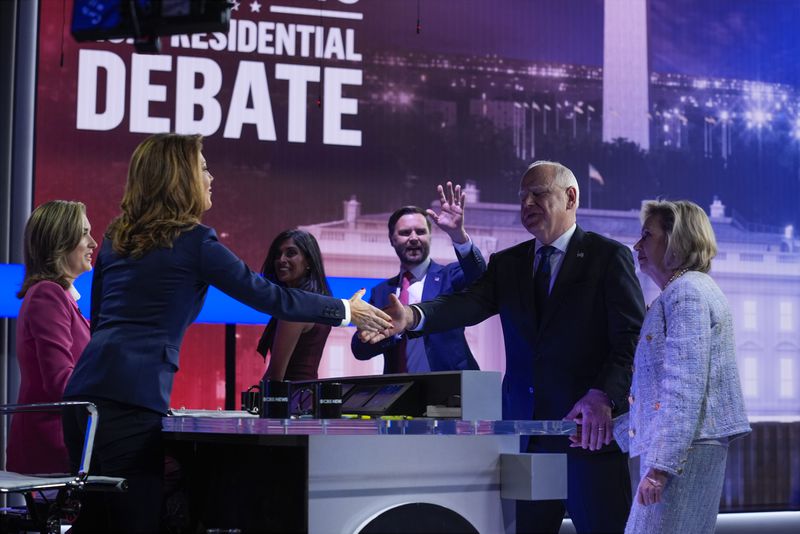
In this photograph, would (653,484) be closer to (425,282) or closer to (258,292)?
(258,292)

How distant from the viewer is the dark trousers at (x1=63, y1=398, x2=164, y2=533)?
2441mm

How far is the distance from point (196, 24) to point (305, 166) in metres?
3.05

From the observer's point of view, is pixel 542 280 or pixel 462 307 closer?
pixel 542 280

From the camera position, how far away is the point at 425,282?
4.44 m

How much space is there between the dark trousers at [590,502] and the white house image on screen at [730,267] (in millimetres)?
3414

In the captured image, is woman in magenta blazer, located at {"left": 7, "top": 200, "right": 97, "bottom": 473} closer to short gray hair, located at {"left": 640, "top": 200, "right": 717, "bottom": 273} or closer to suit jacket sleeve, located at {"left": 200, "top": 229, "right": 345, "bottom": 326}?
suit jacket sleeve, located at {"left": 200, "top": 229, "right": 345, "bottom": 326}

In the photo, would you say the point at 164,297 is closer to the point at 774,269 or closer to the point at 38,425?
the point at 38,425

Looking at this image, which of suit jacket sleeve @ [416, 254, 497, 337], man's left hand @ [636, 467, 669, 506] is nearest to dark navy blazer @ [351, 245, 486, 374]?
suit jacket sleeve @ [416, 254, 497, 337]

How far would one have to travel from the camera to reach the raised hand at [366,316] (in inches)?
112

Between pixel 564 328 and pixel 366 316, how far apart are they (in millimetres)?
656

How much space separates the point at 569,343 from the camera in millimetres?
3090

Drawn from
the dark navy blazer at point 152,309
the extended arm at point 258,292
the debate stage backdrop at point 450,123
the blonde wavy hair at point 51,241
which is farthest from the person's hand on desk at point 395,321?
the debate stage backdrop at point 450,123

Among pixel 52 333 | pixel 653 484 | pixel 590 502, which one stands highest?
pixel 52 333

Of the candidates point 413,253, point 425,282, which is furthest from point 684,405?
point 413,253
